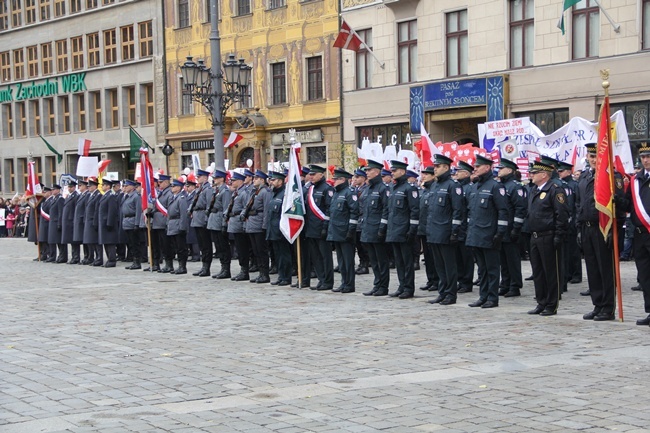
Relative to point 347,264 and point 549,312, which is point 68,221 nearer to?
point 347,264

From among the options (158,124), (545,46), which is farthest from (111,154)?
(545,46)

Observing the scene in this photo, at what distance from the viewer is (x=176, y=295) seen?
16.3 metres

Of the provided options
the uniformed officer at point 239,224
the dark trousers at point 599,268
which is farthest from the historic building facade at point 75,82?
the dark trousers at point 599,268

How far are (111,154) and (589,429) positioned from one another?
45.0m

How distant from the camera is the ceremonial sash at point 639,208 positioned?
11.6 m

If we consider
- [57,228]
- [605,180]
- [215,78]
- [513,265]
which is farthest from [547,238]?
[57,228]

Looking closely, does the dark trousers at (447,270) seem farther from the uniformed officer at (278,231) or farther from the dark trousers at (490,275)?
the uniformed officer at (278,231)

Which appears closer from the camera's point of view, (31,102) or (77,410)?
(77,410)

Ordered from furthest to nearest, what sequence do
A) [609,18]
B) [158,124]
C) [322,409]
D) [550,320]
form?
[158,124]
[609,18]
[550,320]
[322,409]

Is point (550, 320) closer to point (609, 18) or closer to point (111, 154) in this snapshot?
point (609, 18)

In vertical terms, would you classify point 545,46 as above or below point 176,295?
above

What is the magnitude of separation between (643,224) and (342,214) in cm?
574

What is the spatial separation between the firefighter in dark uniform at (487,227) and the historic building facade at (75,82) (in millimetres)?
33139

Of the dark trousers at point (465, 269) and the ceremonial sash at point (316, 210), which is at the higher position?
the ceremonial sash at point (316, 210)
